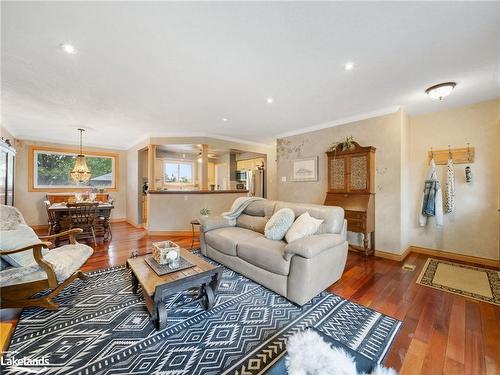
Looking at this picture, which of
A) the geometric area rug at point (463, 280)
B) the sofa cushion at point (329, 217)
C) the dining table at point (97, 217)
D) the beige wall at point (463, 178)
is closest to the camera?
the geometric area rug at point (463, 280)

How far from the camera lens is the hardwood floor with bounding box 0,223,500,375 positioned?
1.41 m

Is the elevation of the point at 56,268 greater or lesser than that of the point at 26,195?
lesser

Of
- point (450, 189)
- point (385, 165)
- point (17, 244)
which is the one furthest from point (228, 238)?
point (450, 189)

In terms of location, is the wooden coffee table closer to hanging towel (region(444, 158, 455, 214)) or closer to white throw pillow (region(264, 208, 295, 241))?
white throw pillow (region(264, 208, 295, 241))

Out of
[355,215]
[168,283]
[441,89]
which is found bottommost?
[168,283]

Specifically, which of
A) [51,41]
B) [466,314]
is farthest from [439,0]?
[51,41]

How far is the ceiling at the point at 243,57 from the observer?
1536 millimetres

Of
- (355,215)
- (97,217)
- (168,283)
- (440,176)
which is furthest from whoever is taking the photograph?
(97,217)

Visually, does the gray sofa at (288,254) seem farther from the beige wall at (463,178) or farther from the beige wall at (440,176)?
the beige wall at (463,178)

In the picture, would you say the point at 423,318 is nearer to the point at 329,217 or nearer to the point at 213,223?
the point at 329,217

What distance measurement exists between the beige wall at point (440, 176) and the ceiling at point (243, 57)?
29 cm

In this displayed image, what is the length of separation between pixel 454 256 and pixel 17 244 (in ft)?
19.3

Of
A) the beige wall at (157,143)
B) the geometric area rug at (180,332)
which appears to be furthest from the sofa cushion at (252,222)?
the beige wall at (157,143)

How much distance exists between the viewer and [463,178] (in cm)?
336
